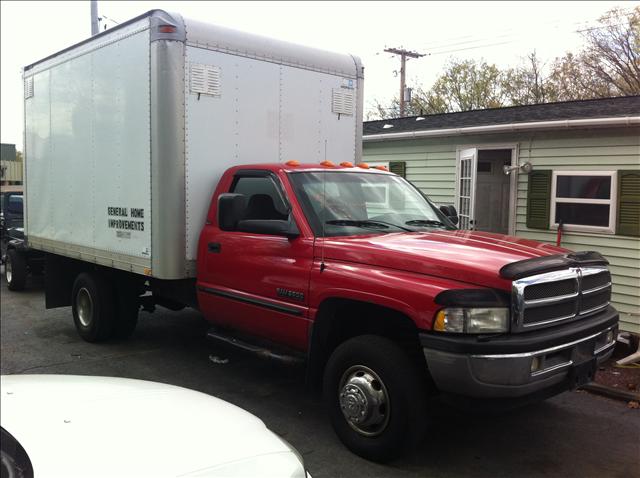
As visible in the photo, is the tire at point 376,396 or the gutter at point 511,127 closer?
the tire at point 376,396

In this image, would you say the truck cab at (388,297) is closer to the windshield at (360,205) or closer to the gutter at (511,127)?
the windshield at (360,205)

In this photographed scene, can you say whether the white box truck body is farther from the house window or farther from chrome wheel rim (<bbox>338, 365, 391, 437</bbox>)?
the house window

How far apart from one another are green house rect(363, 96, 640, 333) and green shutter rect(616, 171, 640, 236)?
12 millimetres

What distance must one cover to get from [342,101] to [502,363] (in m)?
4.14

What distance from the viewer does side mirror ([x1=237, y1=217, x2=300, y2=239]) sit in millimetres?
4496

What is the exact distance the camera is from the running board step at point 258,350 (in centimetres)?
460

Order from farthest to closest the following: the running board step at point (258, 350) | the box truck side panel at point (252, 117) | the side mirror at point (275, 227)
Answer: the box truck side panel at point (252, 117) < the running board step at point (258, 350) < the side mirror at point (275, 227)

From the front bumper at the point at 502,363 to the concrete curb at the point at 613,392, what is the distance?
1942mm

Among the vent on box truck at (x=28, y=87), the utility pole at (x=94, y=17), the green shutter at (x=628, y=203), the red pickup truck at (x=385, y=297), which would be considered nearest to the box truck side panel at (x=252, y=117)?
the red pickup truck at (x=385, y=297)

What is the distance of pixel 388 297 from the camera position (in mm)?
3707

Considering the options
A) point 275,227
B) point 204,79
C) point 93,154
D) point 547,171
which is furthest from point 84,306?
point 547,171

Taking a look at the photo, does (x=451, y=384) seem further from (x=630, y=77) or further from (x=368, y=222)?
(x=630, y=77)

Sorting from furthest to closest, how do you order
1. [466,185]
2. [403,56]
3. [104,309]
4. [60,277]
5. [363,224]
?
1. [403,56]
2. [466,185]
3. [60,277]
4. [104,309]
5. [363,224]

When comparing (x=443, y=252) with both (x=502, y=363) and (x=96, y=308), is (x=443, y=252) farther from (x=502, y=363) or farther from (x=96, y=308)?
(x=96, y=308)
